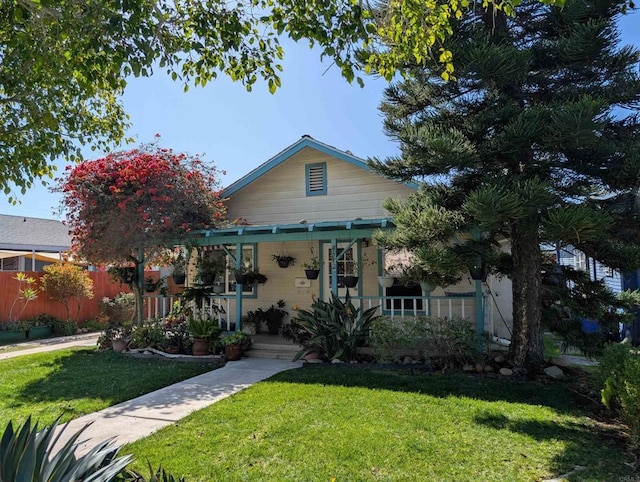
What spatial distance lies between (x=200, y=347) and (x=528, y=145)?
760 cm

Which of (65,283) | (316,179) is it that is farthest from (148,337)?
(65,283)

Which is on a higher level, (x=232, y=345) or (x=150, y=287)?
(x=150, y=287)

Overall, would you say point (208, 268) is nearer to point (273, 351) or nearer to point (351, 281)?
point (273, 351)

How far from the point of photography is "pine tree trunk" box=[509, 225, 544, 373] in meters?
7.10

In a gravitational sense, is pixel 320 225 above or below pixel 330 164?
below

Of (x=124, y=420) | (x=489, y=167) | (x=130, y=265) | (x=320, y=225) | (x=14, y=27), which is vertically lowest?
(x=124, y=420)

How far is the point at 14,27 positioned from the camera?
4.70m

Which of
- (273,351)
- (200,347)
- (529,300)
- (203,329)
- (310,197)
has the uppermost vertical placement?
(310,197)

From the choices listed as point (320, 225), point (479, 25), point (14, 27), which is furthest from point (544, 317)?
point (14, 27)

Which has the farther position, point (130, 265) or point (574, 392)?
point (130, 265)

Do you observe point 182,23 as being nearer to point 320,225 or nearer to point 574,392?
point 320,225

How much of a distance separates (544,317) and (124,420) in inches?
271

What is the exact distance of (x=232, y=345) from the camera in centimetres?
903

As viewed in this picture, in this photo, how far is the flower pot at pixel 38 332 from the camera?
1320cm
